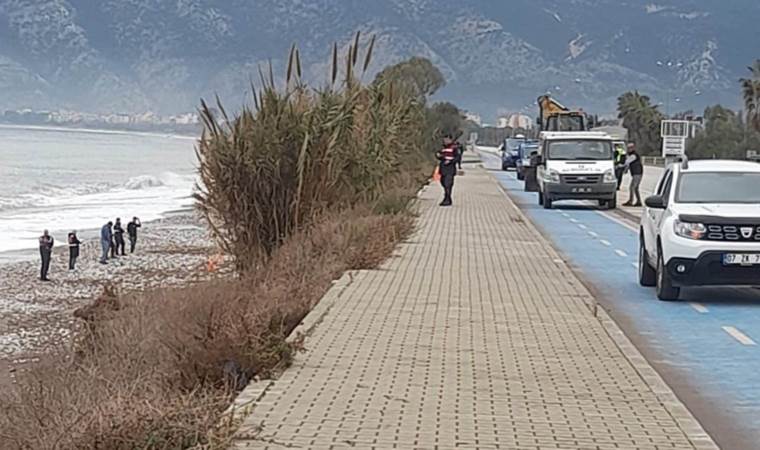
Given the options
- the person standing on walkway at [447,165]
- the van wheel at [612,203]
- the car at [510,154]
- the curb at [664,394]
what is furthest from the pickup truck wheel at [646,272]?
the car at [510,154]

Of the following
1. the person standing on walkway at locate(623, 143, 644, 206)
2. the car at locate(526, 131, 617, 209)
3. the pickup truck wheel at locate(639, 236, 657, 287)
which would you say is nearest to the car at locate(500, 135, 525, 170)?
the person standing on walkway at locate(623, 143, 644, 206)

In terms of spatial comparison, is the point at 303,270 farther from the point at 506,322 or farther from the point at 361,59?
the point at 361,59

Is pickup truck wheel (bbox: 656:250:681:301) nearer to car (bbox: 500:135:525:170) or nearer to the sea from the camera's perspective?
the sea

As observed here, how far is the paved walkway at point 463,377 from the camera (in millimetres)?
7910

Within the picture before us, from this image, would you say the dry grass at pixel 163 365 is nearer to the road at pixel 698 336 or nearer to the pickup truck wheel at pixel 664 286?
the road at pixel 698 336

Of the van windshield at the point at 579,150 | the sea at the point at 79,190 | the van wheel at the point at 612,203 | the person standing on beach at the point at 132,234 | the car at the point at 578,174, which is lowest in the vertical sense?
the sea at the point at 79,190

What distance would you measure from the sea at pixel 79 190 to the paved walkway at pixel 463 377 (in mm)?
12359

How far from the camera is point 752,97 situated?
91312mm

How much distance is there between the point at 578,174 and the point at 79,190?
1887 inches

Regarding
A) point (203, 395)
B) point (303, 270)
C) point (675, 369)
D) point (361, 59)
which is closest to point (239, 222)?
point (303, 270)

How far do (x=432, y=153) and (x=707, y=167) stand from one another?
136 feet

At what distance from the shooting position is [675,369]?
11602mm

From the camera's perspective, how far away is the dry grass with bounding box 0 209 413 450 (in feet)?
24.2

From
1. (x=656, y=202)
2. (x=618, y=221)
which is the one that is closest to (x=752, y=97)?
(x=618, y=221)
